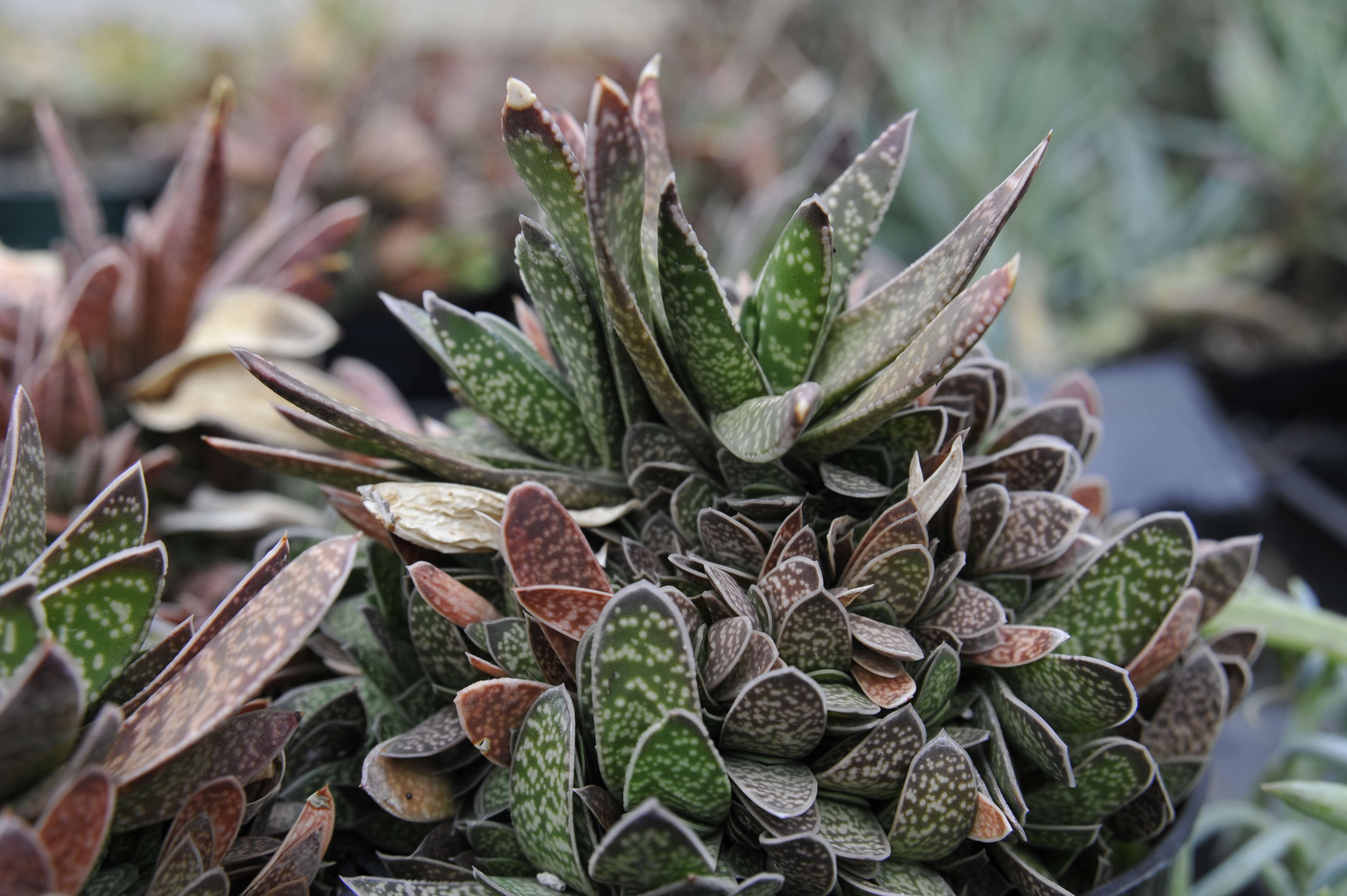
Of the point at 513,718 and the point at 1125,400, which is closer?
the point at 513,718

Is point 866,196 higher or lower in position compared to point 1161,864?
higher

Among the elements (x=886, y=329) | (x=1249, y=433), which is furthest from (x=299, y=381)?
(x=1249, y=433)

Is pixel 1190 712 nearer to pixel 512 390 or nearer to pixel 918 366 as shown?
pixel 918 366

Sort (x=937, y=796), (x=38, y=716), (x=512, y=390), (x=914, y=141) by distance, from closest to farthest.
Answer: (x=38, y=716), (x=937, y=796), (x=512, y=390), (x=914, y=141)

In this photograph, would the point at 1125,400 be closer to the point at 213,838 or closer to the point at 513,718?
the point at 513,718

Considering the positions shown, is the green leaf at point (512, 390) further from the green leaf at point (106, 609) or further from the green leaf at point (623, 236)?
the green leaf at point (106, 609)

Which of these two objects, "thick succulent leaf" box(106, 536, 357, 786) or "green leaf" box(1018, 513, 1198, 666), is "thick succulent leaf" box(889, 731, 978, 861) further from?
"thick succulent leaf" box(106, 536, 357, 786)

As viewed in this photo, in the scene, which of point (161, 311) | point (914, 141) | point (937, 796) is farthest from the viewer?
point (914, 141)

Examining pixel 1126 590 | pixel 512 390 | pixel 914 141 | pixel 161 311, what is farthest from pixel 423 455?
pixel 914 141
